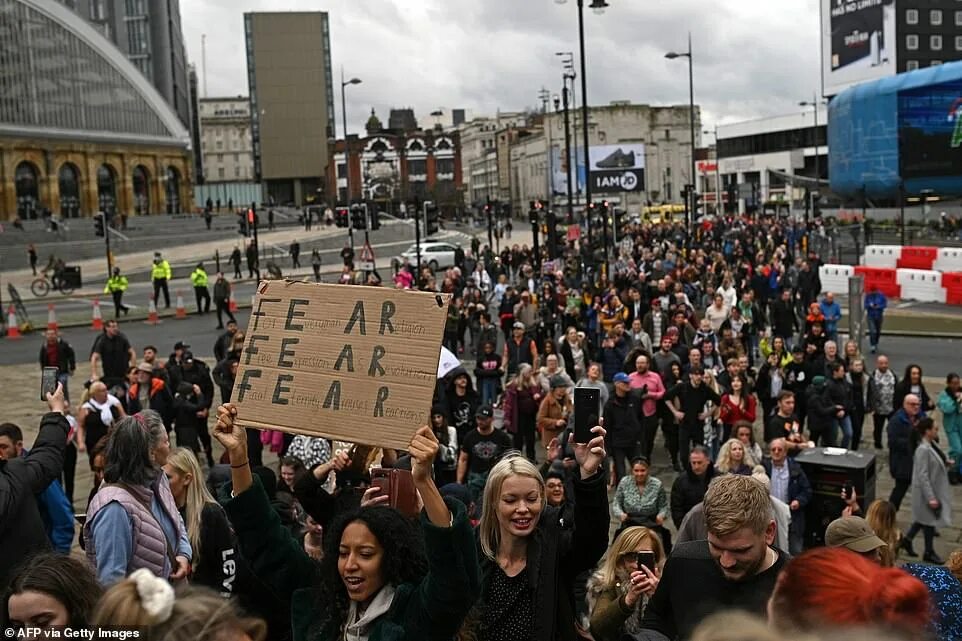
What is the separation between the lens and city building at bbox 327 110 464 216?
12550 centimetres

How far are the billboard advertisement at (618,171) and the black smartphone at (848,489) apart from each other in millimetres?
65546

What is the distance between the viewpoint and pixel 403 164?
127 m

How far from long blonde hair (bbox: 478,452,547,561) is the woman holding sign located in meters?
0.32

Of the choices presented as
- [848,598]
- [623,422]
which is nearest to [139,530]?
[848,598]

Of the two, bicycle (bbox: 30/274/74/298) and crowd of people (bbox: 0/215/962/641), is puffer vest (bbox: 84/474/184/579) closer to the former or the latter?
crowd of people (bbox: 0/215/962/641)

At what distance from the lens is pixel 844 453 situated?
870 centimetres

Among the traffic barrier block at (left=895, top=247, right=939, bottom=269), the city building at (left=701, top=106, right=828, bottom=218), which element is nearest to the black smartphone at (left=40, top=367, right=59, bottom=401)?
the traffic barrier block at (left=895, top=247, right=939, bottom=269)

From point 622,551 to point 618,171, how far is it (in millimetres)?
69797

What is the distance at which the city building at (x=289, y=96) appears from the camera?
135 metres

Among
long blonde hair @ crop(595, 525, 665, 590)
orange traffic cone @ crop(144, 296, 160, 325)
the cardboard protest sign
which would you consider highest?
the cardboard protest sign

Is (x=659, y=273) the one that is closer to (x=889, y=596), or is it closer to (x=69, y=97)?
(x=889, y=596)

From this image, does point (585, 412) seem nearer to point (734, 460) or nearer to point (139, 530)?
point (139, 530)

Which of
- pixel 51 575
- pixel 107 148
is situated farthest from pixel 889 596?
pixel 107 148

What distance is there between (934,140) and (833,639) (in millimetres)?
54878
